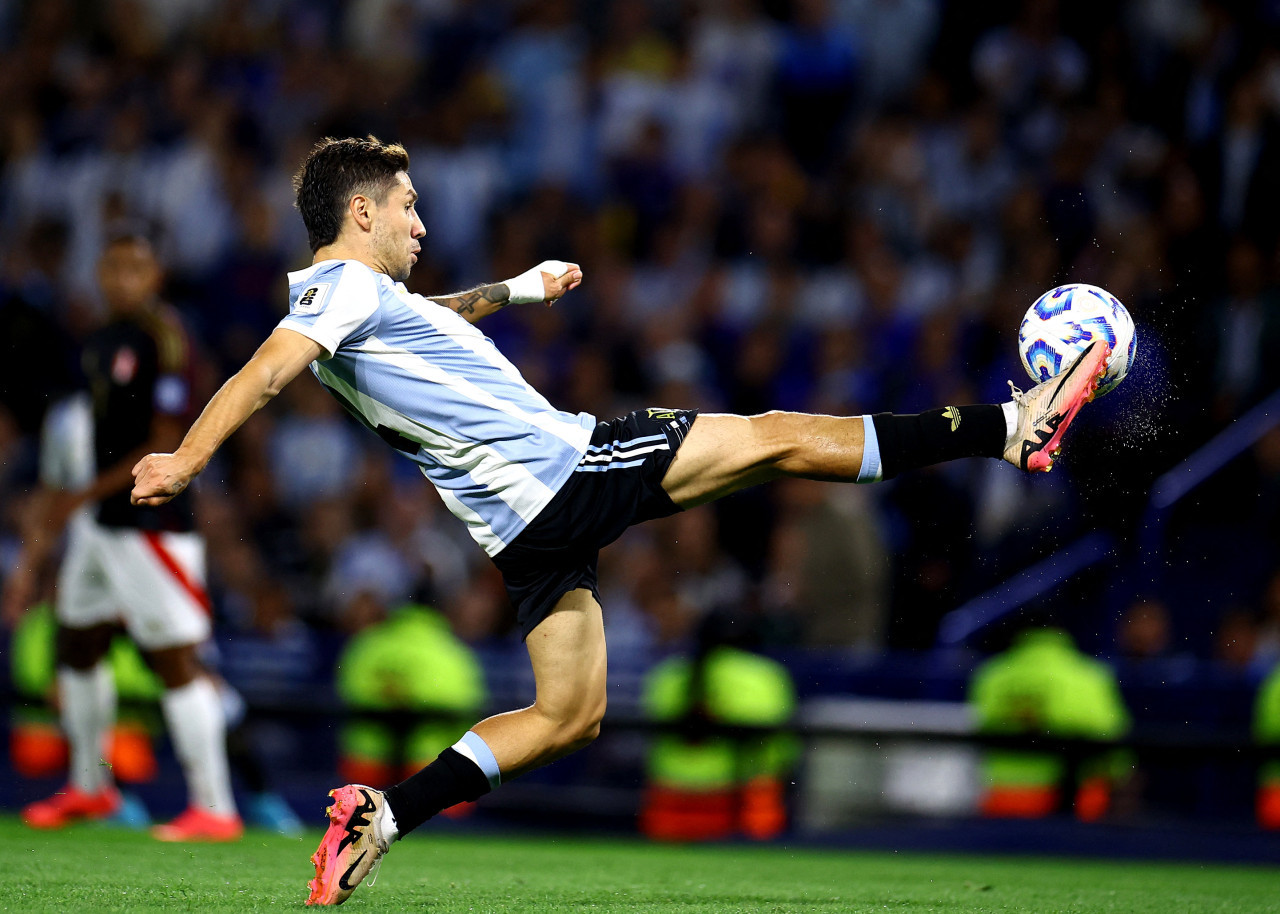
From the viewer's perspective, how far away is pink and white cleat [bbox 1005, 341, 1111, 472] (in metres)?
4.65

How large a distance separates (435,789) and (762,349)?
6.33 m

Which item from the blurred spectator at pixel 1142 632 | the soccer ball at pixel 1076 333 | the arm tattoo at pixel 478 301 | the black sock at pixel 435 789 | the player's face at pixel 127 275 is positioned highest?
the player's face at pixel 127 275

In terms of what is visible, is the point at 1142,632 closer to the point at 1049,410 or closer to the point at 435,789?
the point at 1049,410

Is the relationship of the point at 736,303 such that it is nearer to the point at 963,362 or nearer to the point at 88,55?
the point at 963,362

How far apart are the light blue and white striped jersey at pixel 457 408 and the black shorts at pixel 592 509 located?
0.14 feet

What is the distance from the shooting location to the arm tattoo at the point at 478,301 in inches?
211

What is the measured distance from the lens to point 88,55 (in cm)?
1469

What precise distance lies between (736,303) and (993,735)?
4.10 m

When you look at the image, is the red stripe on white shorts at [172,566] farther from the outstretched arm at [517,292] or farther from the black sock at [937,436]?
the black sock at [937,436]

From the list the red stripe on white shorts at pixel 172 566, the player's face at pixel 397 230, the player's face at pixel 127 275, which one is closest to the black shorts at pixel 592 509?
the player's face at pixel 397 230

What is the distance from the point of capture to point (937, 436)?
467 centimetres

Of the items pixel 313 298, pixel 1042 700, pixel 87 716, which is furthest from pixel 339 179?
pixel 1042 700

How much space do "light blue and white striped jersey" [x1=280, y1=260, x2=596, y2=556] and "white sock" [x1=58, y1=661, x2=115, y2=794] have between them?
3.15 m

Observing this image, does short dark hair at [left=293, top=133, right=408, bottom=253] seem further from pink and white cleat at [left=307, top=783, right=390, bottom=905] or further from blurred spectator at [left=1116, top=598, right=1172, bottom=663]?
blurred spectator at [left=1116, top=598, right=1172, bottom=663]
